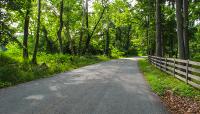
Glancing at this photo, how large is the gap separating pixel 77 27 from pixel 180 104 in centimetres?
4129

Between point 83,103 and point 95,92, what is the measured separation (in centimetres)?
221

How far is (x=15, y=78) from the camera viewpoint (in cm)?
1521

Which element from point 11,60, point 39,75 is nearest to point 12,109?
point 39,75

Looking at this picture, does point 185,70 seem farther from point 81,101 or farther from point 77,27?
point 77,27

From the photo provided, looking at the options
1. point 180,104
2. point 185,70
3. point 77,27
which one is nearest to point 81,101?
point 180,104

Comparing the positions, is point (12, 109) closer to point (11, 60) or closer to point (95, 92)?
point (95, 92)

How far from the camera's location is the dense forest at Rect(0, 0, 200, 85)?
60.6 ft

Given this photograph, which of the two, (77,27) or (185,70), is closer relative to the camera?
(185,70)

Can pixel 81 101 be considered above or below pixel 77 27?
below

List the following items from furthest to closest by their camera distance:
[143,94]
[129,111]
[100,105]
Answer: [143,94], [100,105], [129,111]

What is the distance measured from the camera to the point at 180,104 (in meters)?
9.41

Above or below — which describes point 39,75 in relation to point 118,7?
below

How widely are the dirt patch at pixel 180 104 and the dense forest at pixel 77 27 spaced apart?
7.36 metres

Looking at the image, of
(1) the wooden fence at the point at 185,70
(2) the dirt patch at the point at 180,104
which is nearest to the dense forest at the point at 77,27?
(1) the wooden fence at the point at 185,70
